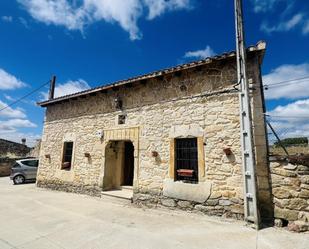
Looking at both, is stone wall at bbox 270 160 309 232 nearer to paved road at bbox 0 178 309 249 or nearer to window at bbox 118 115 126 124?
paved road at bbox 0 178 309 249

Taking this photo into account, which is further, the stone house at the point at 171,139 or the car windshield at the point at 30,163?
the car windshield at the point at 30,163

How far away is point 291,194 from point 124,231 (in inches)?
139

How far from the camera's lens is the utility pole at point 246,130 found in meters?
4.34

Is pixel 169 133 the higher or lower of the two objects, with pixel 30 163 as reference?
higher

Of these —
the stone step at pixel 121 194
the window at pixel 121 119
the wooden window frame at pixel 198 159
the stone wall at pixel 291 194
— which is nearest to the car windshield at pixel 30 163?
the stone step at pixel 121 194

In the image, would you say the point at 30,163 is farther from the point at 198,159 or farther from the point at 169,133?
the point at 198,159

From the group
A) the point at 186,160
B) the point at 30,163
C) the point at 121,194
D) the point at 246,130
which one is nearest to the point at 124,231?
the point at 186,160

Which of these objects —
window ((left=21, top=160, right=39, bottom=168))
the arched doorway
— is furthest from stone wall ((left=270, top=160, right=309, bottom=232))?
window ((left=21, top=160, right=39, bottom=168))

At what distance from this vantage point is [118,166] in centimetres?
794

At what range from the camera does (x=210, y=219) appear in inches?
188

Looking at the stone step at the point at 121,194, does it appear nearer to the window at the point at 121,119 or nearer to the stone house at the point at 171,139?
the stone house at the point at 171,139

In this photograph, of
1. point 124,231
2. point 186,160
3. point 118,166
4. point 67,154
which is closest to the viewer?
point 124,231

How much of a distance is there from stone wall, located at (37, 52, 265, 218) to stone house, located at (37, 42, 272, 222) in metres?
0.02

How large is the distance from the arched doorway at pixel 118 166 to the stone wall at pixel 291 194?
4946 millimetres
